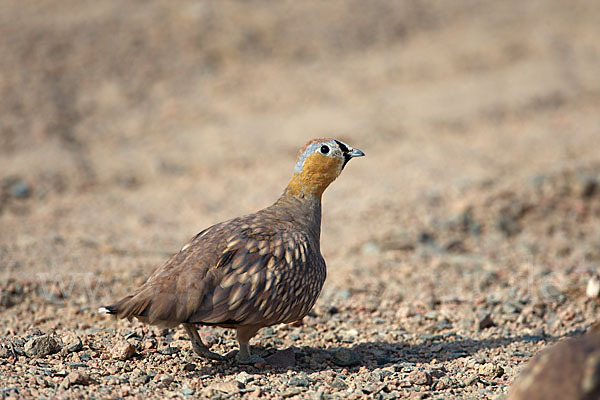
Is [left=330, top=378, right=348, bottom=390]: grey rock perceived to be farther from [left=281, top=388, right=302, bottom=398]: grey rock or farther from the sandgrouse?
the sandgrouse

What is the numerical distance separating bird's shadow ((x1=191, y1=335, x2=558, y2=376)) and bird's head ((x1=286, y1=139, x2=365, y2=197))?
54.4 inches

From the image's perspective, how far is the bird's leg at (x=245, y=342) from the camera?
5.09 metres

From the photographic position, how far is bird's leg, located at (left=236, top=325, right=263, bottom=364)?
16.7 ft

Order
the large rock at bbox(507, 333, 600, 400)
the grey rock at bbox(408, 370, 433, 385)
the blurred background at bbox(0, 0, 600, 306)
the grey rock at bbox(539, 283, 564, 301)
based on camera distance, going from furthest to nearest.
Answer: the blurred background at bbox(0, 0, 600, 306) → the grey rock at bbox(539, 283, 564, 301) → the grey rock at bbox(408, 370, 433, 385) → the large rock at bbox(507, 333, 600, 400)

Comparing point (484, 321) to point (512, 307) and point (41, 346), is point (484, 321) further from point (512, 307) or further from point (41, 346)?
point (41, 346)

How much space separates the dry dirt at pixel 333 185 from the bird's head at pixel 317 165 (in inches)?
50.9

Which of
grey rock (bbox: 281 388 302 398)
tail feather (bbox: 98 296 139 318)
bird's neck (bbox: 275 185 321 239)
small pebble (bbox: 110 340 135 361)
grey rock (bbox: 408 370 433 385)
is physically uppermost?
bird's neck (bbox: 275 185 321 239)

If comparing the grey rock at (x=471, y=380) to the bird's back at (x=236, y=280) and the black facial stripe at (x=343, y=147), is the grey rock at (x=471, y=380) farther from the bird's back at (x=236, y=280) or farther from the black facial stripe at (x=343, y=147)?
the black facial stripe at (x=343, y=147)

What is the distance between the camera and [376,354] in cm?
570

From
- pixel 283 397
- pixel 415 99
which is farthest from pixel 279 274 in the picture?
pixel 415 99

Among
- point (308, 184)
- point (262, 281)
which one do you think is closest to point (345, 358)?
point (262, 281)

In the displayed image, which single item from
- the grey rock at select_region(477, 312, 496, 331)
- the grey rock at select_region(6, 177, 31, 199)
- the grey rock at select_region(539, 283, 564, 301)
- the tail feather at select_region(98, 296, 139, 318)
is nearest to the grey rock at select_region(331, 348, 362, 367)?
the grey rock at select_region(477, 312, 496, 331)

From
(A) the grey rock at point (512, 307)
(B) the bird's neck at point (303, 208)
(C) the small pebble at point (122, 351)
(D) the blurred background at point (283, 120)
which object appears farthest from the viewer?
(D) the blurred background at point (283, 120)

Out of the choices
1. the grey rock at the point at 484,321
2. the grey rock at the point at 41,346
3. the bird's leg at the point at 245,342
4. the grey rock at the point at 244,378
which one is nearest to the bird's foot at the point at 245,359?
the bird's leg at the point at 245,342
